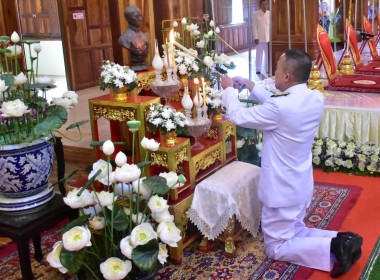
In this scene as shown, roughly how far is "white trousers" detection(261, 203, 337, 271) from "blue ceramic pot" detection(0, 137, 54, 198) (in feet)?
3.90

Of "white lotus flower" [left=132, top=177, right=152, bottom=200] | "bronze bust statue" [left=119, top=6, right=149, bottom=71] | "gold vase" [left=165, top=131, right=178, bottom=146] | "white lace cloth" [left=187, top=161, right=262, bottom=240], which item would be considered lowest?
"white lace cloth" [left=187, top=161, right=262, bottom=240]

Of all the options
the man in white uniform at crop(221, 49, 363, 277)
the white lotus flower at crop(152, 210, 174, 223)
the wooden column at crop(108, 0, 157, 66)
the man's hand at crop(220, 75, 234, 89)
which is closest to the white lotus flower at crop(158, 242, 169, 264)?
the white lotus flower at crop(152, 210, 174, 223)

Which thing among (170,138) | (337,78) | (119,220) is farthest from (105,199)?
(337,78)

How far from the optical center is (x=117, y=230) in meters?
2.10

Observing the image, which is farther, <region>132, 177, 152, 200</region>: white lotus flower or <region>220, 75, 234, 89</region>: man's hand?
<region>220, 75, 234, 89</region>: man's hand

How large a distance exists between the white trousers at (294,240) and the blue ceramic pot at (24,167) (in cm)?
119

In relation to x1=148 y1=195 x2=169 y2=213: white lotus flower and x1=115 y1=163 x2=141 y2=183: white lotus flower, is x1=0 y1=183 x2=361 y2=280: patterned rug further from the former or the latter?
x1=115 y1=163 x2=141 y2=183: white lotus flower

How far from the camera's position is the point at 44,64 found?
988 centimetres

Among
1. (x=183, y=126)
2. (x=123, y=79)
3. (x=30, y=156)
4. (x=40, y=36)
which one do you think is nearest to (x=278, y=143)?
(x=183, y=126)

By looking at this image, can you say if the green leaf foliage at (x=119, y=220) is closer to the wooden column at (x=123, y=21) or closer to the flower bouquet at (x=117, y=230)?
the flower bouquet at (x=117, y=230)

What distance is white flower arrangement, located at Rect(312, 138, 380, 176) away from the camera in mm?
4031

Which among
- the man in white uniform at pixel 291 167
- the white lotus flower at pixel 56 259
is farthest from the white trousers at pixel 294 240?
the white lotus flower at pixel 56 259

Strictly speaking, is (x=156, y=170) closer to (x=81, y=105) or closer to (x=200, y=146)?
(x=200, y=146)

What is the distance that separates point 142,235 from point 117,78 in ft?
3.92
